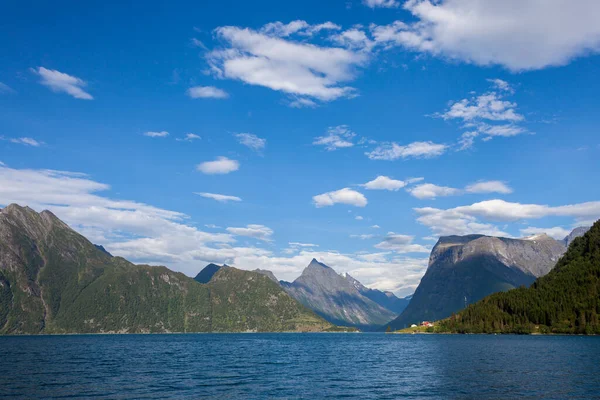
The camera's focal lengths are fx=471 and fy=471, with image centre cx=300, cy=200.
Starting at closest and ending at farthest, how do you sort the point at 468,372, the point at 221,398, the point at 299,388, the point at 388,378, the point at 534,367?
the point at 221,398 < the point at 299,388 < the point at 388,378 < the point at 468,372 < the point at 534,367

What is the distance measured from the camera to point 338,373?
310ft

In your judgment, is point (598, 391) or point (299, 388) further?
point (299, 388)

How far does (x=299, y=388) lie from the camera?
72500 mm

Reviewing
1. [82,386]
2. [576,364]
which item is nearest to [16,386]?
[82,386]

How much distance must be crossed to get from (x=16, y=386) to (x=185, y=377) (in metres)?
26.9

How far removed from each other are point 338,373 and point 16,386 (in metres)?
56.3

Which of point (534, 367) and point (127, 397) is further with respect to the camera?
point (534, 367)

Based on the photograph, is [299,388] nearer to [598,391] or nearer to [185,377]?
[185,377]

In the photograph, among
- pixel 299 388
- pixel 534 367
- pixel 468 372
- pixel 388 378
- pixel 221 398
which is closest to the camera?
pixel 221 398

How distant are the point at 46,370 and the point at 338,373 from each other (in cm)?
6143

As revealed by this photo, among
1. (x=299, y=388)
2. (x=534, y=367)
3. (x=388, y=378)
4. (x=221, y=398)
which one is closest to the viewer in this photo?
(x=221, y=398)

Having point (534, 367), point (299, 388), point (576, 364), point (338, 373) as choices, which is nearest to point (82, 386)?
point (299, 388)

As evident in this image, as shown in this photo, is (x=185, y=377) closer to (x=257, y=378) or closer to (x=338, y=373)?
(x=257, y=378)

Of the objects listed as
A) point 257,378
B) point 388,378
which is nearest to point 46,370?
point 257,378
